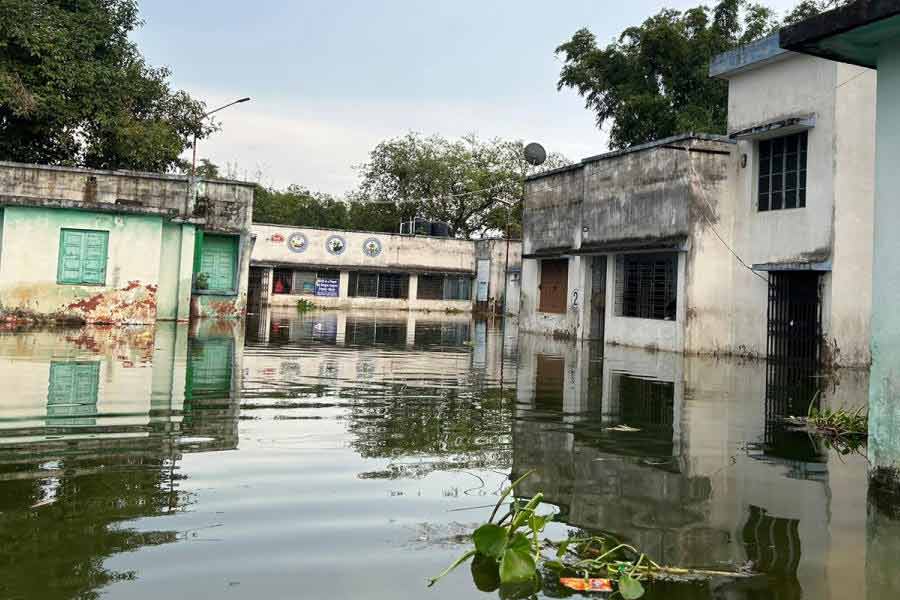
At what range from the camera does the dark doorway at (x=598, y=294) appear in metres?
22.8

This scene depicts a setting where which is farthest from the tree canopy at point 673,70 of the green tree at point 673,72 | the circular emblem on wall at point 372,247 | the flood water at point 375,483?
the flood water at point 375,483

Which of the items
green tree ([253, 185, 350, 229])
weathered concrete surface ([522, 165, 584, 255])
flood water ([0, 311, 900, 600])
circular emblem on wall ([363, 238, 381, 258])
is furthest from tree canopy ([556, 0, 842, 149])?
green tree ([253, 185, 350, 229])

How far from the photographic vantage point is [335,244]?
44.9 metres

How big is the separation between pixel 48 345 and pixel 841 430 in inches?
469

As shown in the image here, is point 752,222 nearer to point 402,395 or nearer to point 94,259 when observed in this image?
point 402,395

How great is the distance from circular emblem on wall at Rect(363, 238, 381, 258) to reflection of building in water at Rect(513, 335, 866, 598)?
3611 cm

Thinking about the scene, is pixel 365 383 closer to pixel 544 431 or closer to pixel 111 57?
pixel 544 431

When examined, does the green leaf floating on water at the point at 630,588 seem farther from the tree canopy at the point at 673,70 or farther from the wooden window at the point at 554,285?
the tree canopy at the point at 673,70

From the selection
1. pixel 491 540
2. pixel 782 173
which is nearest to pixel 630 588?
pixel 491 540

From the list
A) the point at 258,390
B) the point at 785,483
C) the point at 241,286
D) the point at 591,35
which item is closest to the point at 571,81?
the point at 591,35

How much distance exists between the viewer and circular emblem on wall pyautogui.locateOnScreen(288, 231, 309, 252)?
145ft

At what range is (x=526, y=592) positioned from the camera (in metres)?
3.05

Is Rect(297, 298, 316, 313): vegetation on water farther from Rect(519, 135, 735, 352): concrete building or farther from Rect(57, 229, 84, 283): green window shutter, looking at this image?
Rect(57, 229, 84, 283): green window shutter

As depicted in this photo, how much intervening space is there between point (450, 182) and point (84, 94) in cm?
2988
